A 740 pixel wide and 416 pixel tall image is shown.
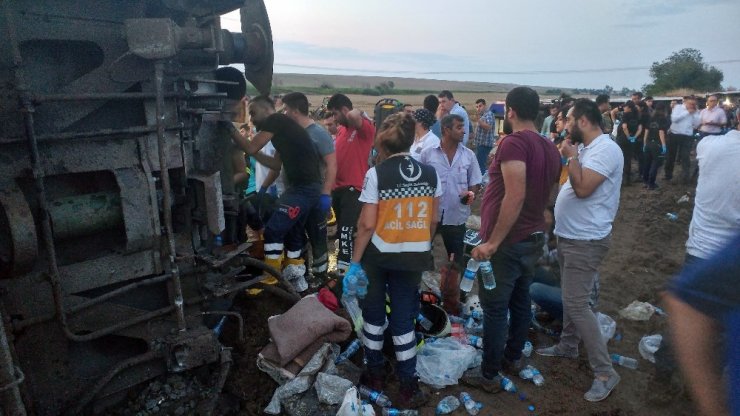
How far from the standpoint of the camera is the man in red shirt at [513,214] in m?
3.47

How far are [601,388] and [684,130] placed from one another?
34.3ft

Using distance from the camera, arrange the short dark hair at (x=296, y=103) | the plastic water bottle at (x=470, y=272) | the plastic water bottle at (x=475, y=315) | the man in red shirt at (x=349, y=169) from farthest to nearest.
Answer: the man in red shirt at (x=349, y=169)
the short dark hair at (x=296, y=103)
the plastic water bottle at (x=475, y=315)
the plastic water bottle at (x=470, y=272)

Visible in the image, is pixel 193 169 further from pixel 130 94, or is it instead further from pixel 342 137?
pixel 342 137

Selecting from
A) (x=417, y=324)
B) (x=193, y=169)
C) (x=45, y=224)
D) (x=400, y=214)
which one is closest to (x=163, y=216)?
(x=193, y=169)

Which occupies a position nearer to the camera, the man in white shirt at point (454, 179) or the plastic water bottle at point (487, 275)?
the plastic water bottle at point (487, 275)

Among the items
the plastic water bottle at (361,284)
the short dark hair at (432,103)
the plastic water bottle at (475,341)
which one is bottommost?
the plastic water bottle at (475,341)

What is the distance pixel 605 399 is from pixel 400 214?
7.31ft

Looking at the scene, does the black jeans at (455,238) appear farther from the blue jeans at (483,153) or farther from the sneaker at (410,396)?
the blue jeans at (483,153)

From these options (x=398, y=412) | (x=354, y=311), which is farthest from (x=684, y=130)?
(x=398, y=412)

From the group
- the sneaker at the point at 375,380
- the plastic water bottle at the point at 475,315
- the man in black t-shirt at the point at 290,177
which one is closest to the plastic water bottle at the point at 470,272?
the plastic water bottle at the point at 475,315

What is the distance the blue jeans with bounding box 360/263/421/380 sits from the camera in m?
3.60

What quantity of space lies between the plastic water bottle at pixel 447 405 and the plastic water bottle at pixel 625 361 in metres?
1.64

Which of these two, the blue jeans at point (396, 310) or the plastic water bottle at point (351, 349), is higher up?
the blue jeans at point (396, 310)

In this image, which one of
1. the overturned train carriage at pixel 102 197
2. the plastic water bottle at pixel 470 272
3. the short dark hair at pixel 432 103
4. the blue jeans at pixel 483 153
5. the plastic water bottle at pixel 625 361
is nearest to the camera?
the overturned train carriage at pixel 102 197
